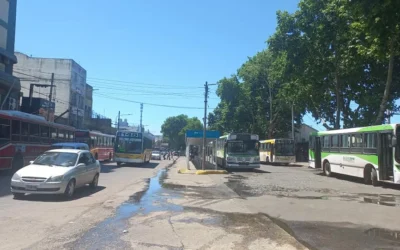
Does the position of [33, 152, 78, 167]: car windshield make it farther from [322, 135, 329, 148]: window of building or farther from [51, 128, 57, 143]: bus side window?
[322, 135, 329, 148]: window of building

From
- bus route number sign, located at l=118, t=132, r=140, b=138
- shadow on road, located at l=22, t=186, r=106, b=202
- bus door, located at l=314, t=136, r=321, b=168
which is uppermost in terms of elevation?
bus route number sign, located at l=118, t=132, r=140, b=138

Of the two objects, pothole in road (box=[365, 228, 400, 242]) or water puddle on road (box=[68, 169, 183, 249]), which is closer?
water puddle on road (box=[68, 169, 183, 249])

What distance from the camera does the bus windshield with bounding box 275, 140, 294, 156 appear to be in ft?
138

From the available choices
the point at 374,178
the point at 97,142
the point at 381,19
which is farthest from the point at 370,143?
the point at 97,142

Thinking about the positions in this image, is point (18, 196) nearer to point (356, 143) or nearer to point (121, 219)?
point (121, 219)

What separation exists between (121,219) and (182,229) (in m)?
1.77

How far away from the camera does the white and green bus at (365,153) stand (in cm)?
1830

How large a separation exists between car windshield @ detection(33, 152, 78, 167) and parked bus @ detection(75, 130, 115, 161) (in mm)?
20437

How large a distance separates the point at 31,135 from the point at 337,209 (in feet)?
58.4

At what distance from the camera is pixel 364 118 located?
110 ft

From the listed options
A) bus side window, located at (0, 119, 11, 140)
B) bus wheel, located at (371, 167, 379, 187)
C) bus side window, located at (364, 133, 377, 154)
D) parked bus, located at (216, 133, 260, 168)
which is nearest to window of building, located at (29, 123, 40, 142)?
bus side window, located at (0, 119, 11, 140)

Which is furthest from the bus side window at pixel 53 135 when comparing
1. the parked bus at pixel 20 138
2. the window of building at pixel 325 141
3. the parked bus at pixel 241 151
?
the window of building at pixel 325 141

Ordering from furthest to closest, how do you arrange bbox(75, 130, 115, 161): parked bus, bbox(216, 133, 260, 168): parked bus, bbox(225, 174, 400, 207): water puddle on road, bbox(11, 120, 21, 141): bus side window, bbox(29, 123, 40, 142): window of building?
1. bbox(75, 130, 115, 161): parked bus
2. bbox(216, 133, 260, 168): parked bus
3. bbox(29, 123, 40, 142): window of building
4. bbox(11, 120, 21, 141): bus side window
5. bbox(225, 174, 400, 207): water puddle on road

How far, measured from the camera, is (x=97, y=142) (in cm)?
3881
